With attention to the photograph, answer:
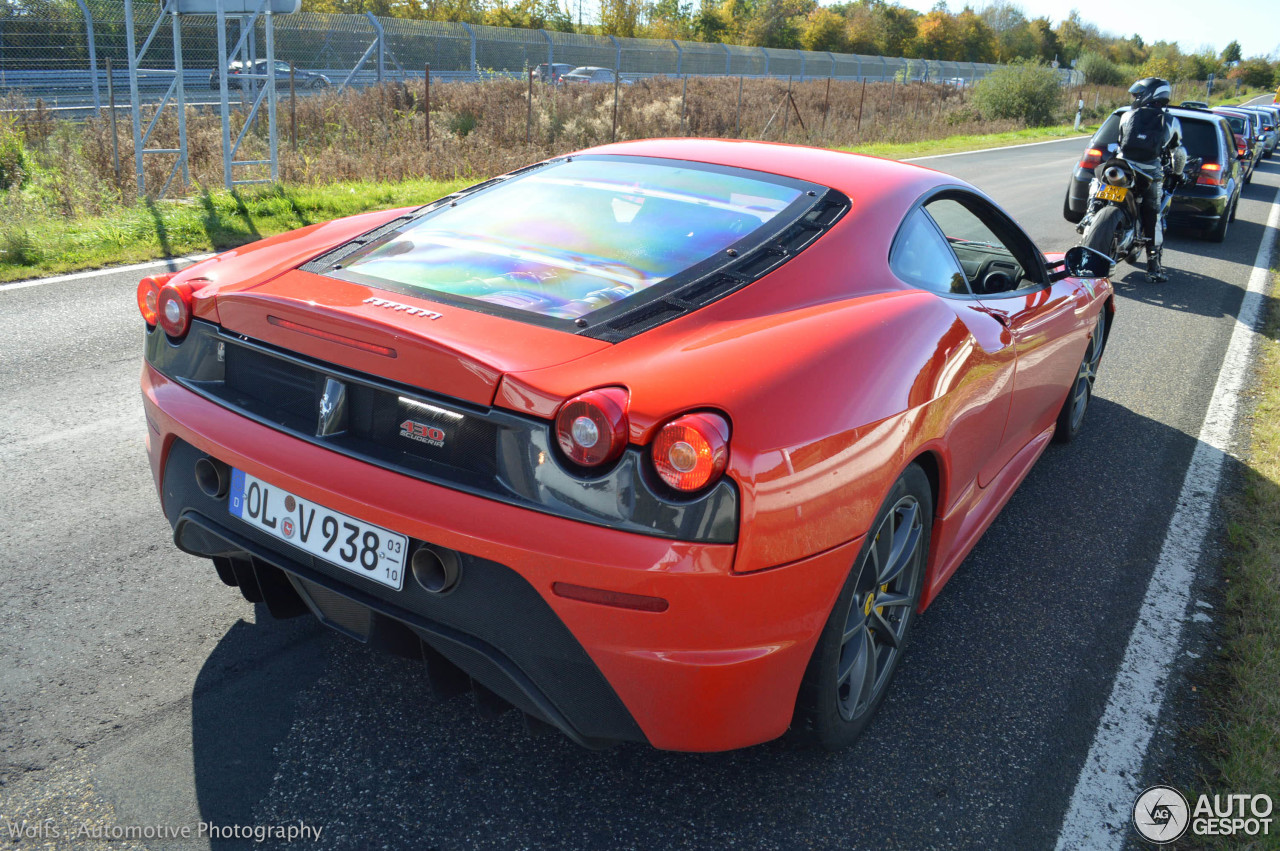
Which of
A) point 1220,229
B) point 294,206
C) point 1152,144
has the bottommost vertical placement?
point 294,206

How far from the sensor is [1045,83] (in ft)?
109

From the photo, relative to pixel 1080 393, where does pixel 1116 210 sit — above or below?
above

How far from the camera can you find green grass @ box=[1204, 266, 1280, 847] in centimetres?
241

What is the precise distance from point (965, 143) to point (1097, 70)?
136 ft

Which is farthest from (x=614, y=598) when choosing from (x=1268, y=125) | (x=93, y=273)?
(x=1268, y=125)

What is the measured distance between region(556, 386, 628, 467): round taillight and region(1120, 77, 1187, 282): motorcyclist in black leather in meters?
8.68

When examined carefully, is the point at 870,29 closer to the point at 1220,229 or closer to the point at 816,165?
the point at 1220,229

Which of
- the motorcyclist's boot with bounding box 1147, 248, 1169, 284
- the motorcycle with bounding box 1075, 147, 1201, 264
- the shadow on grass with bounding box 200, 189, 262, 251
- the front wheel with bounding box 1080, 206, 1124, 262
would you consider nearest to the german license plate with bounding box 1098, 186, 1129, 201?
the motorcycle with bounding box 1075, 147, 1201, 264

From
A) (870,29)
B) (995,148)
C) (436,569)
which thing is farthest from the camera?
(870,29)

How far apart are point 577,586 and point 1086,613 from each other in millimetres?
2201

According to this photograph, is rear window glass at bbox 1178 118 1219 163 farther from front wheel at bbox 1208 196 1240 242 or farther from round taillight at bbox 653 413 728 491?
round taillight at bbox 653 413 728 491

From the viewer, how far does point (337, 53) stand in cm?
2108

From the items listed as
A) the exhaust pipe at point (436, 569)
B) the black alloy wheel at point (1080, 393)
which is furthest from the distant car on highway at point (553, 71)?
the exhaust pipe at point (436, 569)

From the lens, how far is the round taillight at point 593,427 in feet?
5.76
